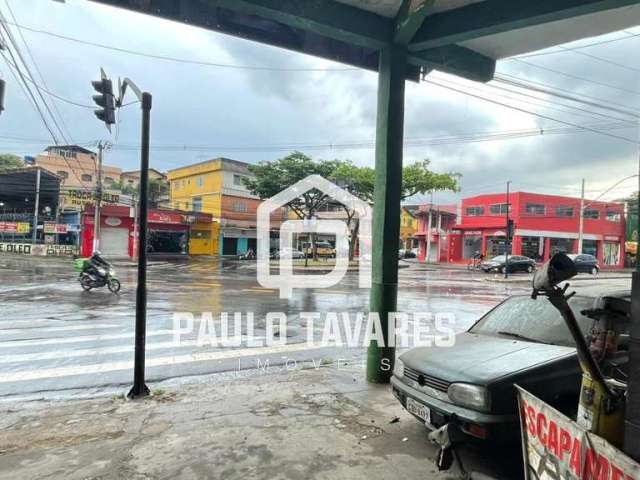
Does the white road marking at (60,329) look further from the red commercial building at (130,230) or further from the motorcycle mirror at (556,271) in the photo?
the red commercial building at (130,230)

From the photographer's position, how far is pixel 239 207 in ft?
139

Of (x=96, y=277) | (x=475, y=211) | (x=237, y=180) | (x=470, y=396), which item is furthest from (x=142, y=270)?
(x=475, y=211)

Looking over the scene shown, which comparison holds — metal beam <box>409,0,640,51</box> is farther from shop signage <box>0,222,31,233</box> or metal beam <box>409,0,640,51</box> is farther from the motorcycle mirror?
shop signage <box>0,222,31,233</box>

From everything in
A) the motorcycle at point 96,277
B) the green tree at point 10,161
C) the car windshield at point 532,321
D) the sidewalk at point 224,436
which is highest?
the green tree at point 10,161

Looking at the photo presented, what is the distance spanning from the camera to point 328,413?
4297 mm

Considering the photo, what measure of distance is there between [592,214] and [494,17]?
4377 centimetres

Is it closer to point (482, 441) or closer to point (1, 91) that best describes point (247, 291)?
point (1, 91)

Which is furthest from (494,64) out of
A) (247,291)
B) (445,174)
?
(445,174)

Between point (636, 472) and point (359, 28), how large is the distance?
16.1 ft

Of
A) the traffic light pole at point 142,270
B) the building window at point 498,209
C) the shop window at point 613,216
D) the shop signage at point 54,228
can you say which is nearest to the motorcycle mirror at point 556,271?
the traffic light pole at point 142,270

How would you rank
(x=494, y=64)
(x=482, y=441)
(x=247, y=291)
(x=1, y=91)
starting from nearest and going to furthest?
(x=482, y=441)
(x=1, y=91)
(x=494, y=64)
(x=247, y=291)

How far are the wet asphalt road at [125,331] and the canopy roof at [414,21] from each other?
470cm

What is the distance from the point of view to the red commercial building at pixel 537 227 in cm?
3791

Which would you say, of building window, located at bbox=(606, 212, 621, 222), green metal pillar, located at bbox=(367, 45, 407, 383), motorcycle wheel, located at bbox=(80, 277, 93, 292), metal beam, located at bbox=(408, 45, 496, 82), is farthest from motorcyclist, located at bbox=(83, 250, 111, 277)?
building window, located at bbox=(606, 212, 621, 222)
